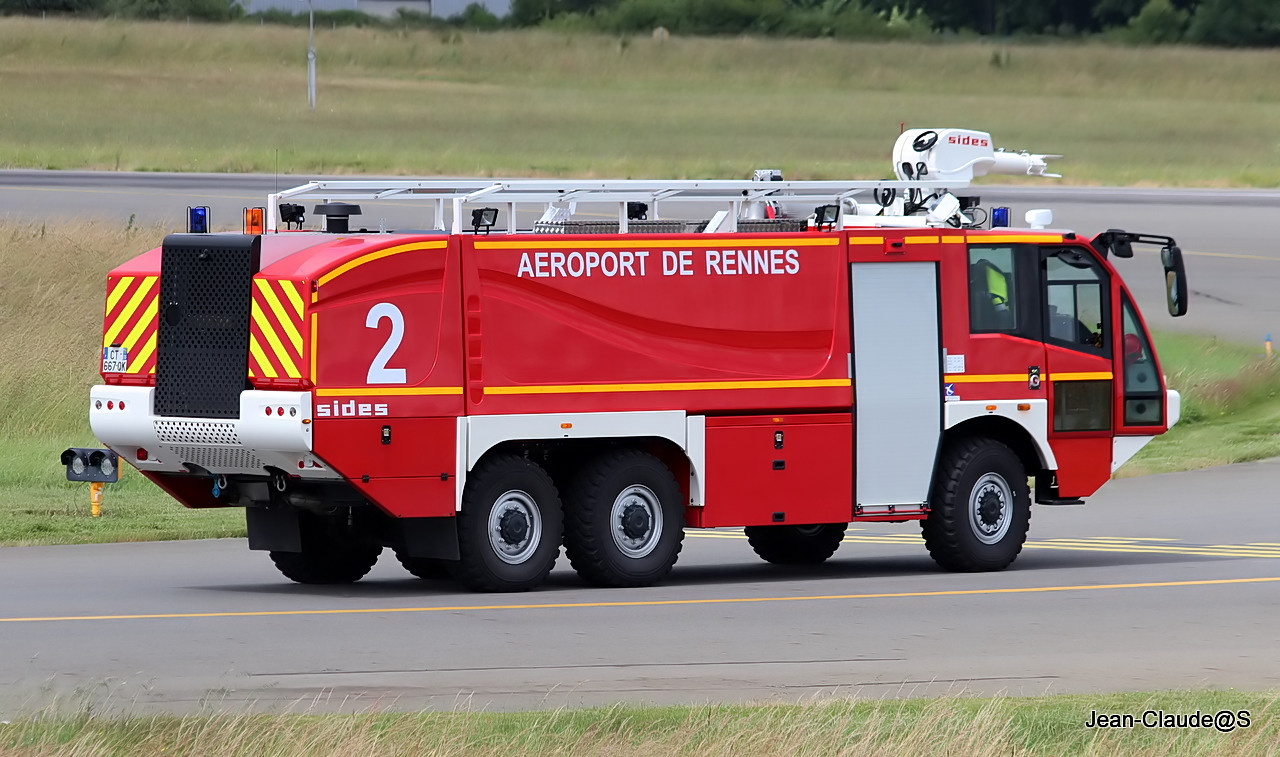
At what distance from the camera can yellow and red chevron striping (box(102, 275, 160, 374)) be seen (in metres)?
14.9

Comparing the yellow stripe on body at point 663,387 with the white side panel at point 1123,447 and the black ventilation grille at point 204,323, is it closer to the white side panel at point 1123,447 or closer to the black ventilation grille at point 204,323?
the black ventilation grille at point 204,323

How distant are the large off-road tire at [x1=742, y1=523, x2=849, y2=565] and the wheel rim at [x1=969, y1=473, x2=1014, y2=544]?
1269 millimetres

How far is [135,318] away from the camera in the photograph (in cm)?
1496

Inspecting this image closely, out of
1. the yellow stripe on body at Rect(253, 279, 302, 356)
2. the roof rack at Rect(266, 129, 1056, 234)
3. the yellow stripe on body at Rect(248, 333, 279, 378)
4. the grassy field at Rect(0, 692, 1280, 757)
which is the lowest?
the grassy field at Rect(0, 692, 1280, 757)

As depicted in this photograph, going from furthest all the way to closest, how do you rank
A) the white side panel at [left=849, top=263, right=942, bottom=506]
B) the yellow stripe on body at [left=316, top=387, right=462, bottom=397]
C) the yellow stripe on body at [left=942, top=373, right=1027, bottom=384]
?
the yellow stripe on body at [left=942, top=373, right=1027, bottom=384], the white side panel at [left=849, top=263, right=942, bottom=506], the yellow stripe on body at [left=316, top=387, right=462, bottom=397]

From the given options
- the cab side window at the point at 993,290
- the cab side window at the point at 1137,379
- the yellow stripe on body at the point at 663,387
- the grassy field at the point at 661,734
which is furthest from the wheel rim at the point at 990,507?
the grassy field at the point at 661,734

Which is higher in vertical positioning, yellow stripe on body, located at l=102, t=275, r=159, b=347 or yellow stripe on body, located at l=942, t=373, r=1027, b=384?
yellow stripe on body, located at l=102, t=275, r=159, b=347

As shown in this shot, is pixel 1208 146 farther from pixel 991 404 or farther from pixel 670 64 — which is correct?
pixel 991 404

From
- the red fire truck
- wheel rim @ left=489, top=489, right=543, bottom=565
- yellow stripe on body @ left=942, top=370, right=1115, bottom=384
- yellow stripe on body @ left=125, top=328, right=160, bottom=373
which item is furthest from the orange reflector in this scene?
yellow stripe on body @ left=942, top=370, right=1115, bottom=384

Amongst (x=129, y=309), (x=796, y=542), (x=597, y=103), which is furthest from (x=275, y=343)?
(x=597, y=103)

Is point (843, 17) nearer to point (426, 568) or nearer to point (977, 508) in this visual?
point (977, 508)

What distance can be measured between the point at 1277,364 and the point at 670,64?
6345 centimetres

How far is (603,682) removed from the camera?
37.0 ft

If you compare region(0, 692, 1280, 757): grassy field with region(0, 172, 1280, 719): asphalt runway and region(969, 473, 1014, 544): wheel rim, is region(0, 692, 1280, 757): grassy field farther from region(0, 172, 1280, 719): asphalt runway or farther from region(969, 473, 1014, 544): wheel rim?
region(969, 473, 1014, 544): wheel rim
